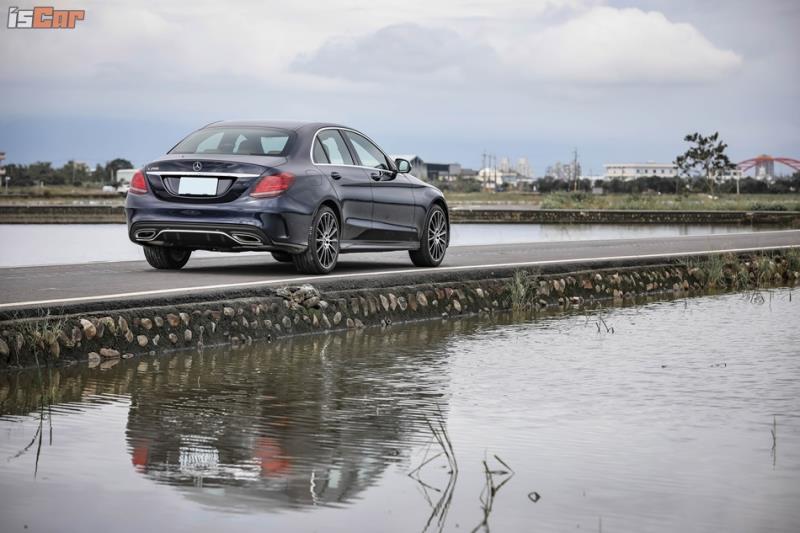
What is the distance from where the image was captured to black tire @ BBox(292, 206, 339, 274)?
1576 centimetres

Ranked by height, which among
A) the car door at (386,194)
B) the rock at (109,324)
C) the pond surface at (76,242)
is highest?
the car door at (386,194)

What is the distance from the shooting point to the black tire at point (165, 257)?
55.9ft

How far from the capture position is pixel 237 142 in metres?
15.9

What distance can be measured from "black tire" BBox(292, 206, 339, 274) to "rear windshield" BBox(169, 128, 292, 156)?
86 centimetres

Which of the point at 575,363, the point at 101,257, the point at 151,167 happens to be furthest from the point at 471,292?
the point at 101,257

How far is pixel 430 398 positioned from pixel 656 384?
6.12ft

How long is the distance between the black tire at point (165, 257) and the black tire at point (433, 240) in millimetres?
2959

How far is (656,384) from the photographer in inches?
415

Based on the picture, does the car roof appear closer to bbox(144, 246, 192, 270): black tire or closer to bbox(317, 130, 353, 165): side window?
bbox(317, 130, 353, 165): side window

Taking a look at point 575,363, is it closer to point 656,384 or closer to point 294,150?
point 656,384

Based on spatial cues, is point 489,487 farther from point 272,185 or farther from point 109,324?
point 272,185

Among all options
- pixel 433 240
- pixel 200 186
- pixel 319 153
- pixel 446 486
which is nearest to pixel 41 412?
pixel 446 486

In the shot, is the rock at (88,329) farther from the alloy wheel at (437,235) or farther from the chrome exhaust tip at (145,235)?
the alloy wheel at (437,235)

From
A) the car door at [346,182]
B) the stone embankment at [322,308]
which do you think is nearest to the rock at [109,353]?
the stone embankment at [322,308]
